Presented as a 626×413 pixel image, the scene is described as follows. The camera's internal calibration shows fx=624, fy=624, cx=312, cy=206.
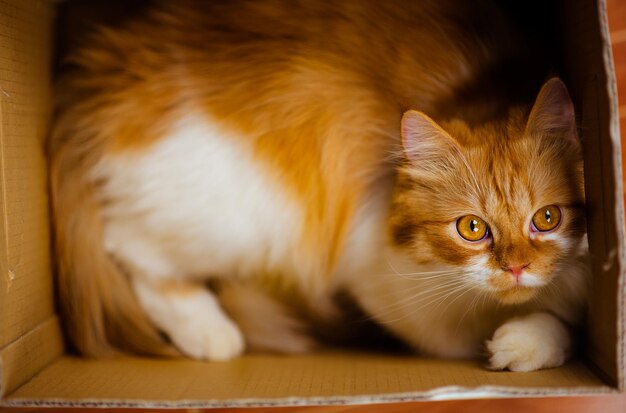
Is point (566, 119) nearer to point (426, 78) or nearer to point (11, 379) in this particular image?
point (426, 78)

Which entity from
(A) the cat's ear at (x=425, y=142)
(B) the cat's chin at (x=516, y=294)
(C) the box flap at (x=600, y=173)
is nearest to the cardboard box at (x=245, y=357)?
(C) the box flap at (x=600, y=173)

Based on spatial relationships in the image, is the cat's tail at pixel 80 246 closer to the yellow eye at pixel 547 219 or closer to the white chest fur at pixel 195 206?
the white chest fur at pixel 195 206

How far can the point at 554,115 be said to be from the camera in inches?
43.9

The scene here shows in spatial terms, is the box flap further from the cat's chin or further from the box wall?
the box wall

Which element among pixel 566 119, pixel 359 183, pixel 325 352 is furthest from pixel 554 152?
pixel 325 352

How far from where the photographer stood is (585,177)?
1.10 meters

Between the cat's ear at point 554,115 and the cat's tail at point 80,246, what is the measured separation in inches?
35.5

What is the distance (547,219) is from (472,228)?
13 centimetres

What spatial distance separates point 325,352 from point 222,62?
2.22 ft

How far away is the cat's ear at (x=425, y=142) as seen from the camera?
3.68 feet

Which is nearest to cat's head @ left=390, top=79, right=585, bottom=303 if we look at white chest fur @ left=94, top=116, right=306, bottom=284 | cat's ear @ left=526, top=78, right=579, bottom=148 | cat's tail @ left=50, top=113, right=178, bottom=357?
cat's ear @ left=526, top=78, right=579, bottom=148

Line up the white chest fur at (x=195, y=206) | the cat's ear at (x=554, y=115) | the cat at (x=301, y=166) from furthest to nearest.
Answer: the white chest fur at (x=195, y=206), the cat at (x=301, y=166), the cat's ear at (x=554, y=115)

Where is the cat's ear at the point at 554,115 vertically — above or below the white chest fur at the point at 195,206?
above

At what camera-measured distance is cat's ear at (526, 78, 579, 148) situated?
42.3 inches
